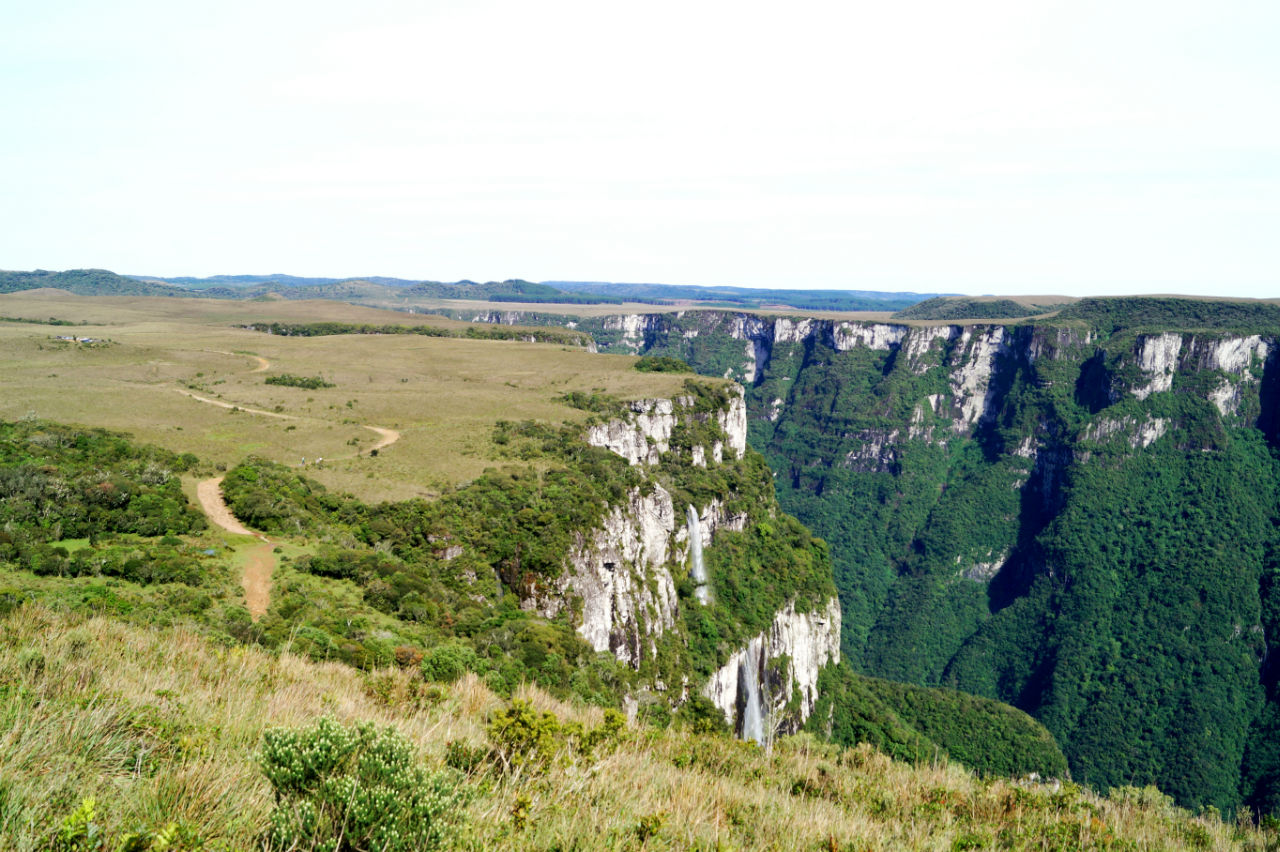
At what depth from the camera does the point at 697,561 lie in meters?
81.2

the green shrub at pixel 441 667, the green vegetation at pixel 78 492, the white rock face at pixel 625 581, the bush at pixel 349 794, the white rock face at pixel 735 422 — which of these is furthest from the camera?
the white rock face at pixel 735 422

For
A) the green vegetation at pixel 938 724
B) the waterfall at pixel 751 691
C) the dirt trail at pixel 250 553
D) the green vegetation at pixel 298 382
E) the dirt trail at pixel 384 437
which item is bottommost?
the green vegetation at pixel 938 724

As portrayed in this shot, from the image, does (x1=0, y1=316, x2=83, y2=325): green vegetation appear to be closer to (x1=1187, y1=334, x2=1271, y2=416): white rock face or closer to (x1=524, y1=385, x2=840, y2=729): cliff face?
(x1=524, y1=385, x2=840, y2=729): cliff face

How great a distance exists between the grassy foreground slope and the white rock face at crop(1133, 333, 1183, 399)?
7769 inches

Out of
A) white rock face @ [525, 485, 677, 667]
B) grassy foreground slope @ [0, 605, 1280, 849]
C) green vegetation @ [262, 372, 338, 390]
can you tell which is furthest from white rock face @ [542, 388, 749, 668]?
green vegetation @ [262, 372, 338, 390]

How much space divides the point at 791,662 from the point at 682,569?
1957cm

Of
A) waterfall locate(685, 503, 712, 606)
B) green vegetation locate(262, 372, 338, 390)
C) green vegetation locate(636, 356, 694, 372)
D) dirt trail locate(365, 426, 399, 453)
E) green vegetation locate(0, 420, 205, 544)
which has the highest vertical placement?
green vegetation locate(636, 356, 694, 372)

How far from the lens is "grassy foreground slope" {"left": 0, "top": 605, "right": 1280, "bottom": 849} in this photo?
663 centimetres

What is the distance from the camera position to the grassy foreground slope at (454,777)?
21.8ft

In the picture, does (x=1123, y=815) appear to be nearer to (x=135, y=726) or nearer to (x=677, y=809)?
→ (x=677, y=809)

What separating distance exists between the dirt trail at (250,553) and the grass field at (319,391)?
7.61 metres

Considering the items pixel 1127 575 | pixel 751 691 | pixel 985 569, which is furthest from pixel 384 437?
pixel 985 569

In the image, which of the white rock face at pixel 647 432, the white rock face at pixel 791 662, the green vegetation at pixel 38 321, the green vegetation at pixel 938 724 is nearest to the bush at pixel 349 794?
the white rock face at pixel 791 662

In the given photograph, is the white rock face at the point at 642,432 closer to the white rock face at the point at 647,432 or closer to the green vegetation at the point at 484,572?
the white rock face at the point at 647,432
